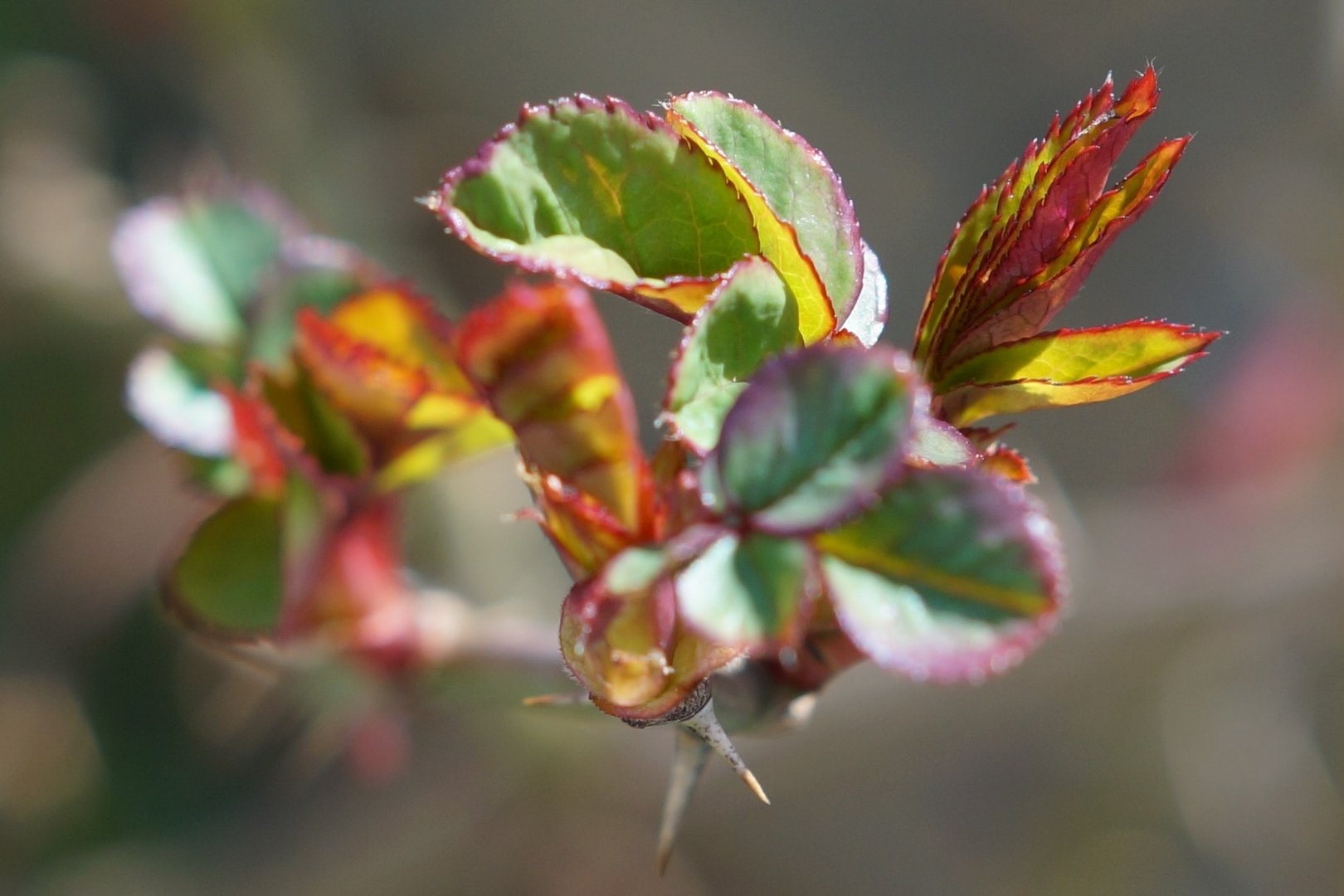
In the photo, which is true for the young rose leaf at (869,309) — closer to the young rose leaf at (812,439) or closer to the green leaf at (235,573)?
the young rose leaf at (812,439)

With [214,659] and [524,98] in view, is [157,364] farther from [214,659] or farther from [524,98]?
[524,98]

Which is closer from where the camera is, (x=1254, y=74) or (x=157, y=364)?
(x=157, y=364)

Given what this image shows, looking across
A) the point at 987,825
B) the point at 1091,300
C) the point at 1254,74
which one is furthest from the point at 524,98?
the point at 987,825

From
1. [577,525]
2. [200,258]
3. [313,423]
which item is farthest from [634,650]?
[200,258]

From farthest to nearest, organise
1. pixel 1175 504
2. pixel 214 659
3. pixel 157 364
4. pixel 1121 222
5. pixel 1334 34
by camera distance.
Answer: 1. pixel 1175 504
2. pixel 1334 34
3. pixel 214 659
4. pixel 157 364
5. pixel 1121 222

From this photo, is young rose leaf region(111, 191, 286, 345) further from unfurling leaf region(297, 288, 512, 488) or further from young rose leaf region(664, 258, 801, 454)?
young rose leaf region(664, 258, 801, 454)

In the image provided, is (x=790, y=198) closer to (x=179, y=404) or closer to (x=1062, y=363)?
(x=1062, y=363)
